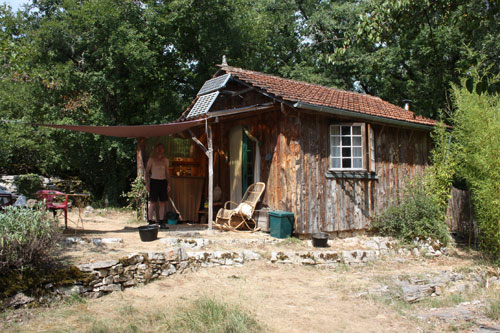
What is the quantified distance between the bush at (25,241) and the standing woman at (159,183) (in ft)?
10.3

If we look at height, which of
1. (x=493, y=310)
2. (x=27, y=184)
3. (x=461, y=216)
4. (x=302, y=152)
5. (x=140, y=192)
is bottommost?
(x=493, y=310)

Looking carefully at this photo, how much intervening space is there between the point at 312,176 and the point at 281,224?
1255 mm

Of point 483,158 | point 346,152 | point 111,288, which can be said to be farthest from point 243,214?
point 483,158

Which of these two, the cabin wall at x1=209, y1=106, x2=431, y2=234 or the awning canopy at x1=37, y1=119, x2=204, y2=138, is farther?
the cabin wall at x1=209, y1=106, x2=431, y2=234

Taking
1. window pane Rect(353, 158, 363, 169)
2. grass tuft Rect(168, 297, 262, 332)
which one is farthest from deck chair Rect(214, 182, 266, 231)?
grass tuft Rect(168, 297, 262, 332)

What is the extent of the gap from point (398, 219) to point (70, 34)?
1193 centimetres

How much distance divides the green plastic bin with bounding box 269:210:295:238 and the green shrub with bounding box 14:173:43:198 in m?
8.92

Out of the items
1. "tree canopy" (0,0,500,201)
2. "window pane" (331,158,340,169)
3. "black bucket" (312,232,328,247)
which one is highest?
"tree canopy" (0,0,500,201)

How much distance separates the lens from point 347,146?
8.55 metres

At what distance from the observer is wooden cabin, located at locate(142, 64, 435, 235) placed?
7.91 metres

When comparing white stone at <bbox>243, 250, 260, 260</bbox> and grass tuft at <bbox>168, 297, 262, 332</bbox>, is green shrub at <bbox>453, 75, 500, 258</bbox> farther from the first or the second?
grass tuft at <bbox>168, 297, 262, 332</bbox>

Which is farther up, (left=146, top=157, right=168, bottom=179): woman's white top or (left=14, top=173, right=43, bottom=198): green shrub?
(left=146, top=157, right=168, bottom=179): woman's white top

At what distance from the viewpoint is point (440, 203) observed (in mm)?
9102

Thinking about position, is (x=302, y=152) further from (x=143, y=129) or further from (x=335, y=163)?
(x=143, y=129)
